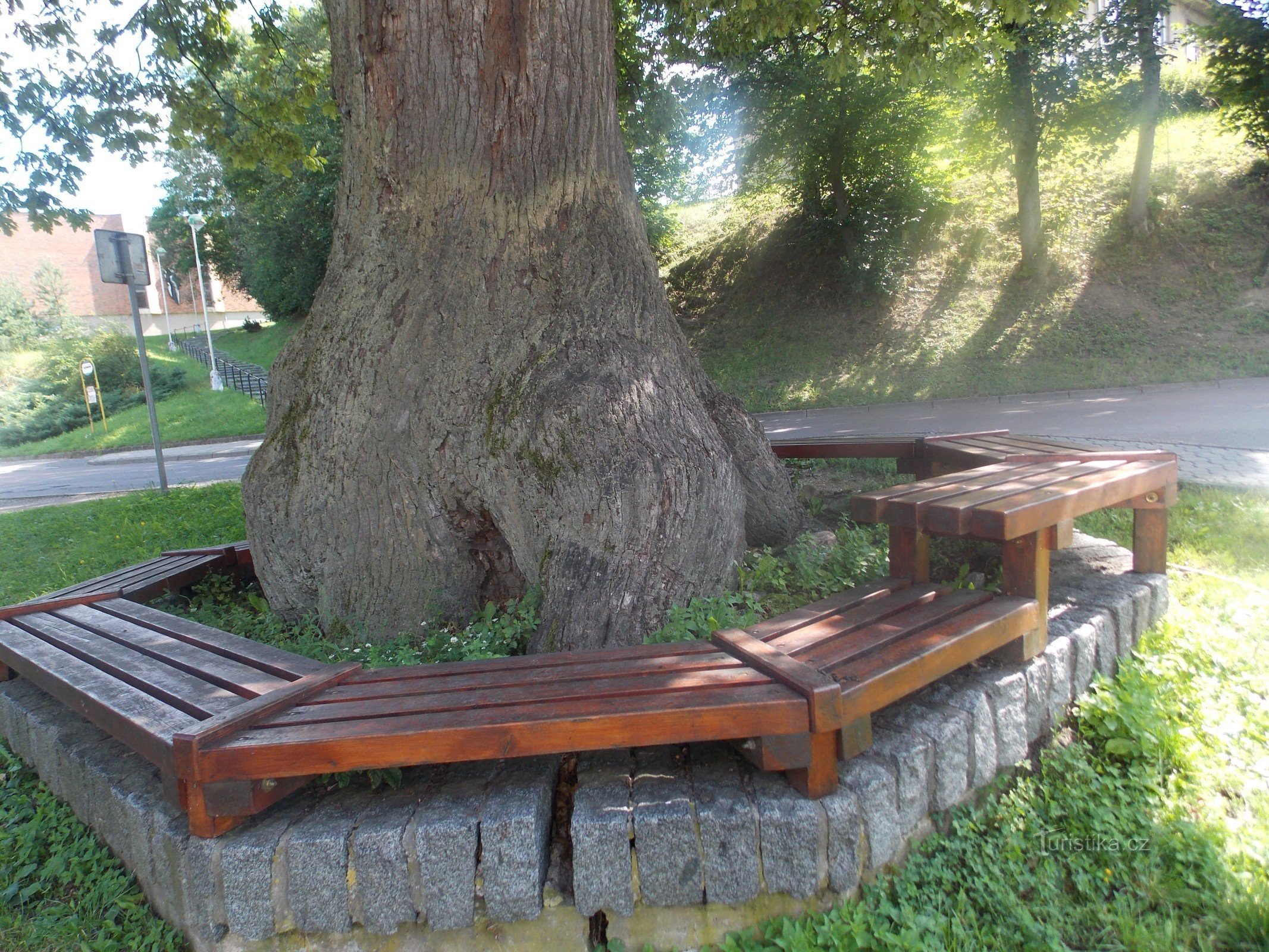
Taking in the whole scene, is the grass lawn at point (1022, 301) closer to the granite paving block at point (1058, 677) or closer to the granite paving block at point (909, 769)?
the granite paving block at point (1058, 677)

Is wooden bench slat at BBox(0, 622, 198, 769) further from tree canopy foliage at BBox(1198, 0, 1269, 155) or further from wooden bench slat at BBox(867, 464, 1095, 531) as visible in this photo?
tree canopy foliage at BBox(1198, 0, 1269, 155)

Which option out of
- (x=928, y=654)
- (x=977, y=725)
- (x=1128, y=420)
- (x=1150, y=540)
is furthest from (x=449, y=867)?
(x=1128, y=420)

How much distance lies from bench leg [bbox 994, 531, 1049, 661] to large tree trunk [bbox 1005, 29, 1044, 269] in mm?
13437

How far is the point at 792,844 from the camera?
2111 mm

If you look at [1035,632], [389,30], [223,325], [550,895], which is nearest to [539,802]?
[550,895]

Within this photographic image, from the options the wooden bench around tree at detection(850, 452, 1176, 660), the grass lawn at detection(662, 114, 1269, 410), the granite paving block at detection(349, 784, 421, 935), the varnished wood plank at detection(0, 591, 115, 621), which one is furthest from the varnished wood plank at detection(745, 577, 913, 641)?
the grass lawn at detection(662, 114, 1269, 410)

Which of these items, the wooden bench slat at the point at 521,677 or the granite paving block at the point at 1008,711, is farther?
the granite paving block at the point at 1008,711

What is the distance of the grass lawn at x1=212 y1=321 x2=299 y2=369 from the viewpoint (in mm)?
33809

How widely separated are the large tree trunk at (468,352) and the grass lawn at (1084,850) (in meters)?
0.37

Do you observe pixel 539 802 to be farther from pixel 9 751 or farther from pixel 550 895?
pixel 9 751

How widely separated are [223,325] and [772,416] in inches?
2021

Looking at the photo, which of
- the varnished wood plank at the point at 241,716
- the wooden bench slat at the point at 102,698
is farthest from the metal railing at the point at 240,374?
the varnished wood plank at the point at 241,716

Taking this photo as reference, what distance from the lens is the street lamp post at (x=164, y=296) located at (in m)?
44.8

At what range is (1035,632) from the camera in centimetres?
277
